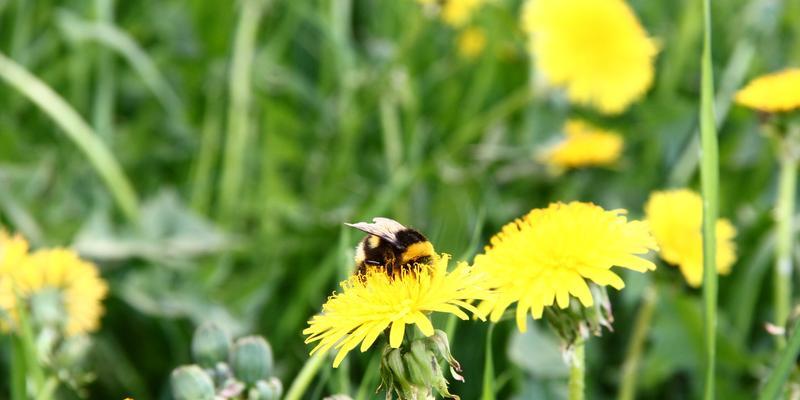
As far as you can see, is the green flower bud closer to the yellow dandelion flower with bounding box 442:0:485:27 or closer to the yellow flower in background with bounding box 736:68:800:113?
the yellow flower in background with bounding box 736:68:800:113

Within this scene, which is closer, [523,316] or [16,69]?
[523,316]

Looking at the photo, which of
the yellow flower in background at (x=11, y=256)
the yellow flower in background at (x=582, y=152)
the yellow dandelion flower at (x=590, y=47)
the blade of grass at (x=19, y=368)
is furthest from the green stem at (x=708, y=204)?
the yellow dandelion flower at (x=590, y=47)

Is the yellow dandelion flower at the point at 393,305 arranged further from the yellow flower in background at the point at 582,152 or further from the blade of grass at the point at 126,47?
the blade of grass at the point at 126,47

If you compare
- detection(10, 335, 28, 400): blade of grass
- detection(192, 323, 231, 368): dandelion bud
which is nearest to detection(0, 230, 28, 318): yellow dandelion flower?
detection(10, 335, 28, 400): blade of grass

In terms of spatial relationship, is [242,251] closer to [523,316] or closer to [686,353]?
[686,353]

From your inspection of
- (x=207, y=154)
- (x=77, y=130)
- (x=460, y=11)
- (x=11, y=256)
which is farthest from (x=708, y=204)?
(x=460, y=11)

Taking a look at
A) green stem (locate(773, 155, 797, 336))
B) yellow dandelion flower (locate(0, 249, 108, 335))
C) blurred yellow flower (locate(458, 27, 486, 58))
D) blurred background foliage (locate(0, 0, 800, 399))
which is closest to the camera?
yellow dandelion flower (locate(0, 249, 108, 335))

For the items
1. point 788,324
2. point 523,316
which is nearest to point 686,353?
point 788,324

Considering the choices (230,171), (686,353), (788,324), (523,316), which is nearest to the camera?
(523,316)
